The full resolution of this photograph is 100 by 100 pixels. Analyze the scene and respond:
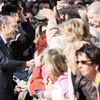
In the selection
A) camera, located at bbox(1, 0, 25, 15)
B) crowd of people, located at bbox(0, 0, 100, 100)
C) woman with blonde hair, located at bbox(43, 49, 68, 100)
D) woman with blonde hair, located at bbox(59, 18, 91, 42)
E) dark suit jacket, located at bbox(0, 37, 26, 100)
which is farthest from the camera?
camera, located at bbox(1, 0, 25, 15)

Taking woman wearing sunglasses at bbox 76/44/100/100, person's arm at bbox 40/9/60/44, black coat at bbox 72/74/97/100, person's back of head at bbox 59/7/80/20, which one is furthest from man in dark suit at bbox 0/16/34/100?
woman wearing sunglasses at bbox 76/44/100/100

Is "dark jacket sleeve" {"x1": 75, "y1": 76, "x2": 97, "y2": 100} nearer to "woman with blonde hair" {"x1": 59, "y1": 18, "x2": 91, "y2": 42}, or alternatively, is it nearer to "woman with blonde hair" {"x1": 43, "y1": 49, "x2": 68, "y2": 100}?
"woman with blonde hair" {"x1": 43, "y1": 49, "x2": 68, "y2": 100}

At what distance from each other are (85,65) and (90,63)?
0.06 meters

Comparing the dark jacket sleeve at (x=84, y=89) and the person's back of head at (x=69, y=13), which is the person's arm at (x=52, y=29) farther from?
the dark jacket sleeve at (x=84, y=89)

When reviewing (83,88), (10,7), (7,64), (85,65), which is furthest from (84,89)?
(10,7)

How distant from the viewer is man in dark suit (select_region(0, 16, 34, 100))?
22.3 ft

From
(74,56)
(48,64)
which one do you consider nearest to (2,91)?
(48,64)

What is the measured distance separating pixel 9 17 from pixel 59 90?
2588 mm

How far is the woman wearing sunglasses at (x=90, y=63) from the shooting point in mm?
4453

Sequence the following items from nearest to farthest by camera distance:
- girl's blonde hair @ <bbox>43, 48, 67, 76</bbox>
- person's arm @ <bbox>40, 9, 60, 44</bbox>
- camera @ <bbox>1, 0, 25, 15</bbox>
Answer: girl's blonde hair @ <bbox>43, 48, 67, 76</bbox> < person's arm @ <bbox>40, 9, 60, 44</bbox> < camera @ <bbox>1, 0, 25, 15</bbox>

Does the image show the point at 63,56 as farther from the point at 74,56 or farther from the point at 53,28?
the point at 53,28

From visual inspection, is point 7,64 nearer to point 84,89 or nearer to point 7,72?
point 7,72

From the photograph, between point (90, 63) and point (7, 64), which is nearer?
point (90, 63)

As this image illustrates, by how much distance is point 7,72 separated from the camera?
6883mm
